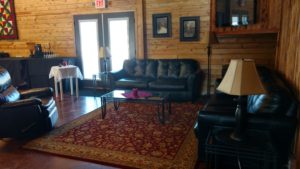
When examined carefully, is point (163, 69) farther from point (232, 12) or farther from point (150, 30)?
point (232, 12)

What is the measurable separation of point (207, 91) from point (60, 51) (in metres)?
4.28

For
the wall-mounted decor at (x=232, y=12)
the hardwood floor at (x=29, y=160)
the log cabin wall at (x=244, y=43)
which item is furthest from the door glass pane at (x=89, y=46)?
the hardwood floor at (x=29, y=160)

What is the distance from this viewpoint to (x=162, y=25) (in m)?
5.65

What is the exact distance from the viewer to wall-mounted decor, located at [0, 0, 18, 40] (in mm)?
7203

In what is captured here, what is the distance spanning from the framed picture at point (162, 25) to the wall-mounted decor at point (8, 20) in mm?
4493

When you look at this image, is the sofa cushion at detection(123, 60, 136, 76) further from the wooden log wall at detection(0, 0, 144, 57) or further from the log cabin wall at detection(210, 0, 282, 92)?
the log cabin wall at detection(210, 0, 282, 92)

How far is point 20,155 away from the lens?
295 cm

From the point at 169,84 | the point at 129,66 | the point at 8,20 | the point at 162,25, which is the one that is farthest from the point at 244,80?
the point at 8,20

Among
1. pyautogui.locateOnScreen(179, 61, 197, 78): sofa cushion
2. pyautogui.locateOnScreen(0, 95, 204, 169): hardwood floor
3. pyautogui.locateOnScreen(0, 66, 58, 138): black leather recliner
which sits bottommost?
pyautogui.locateOnScreen(0, 95, 204, 169): hardwood floor

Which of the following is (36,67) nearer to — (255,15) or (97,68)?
(97,68)

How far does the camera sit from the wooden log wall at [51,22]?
6216 millimetres

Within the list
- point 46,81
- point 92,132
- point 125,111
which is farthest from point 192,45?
point 46,81

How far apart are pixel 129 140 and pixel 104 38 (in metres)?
3.74

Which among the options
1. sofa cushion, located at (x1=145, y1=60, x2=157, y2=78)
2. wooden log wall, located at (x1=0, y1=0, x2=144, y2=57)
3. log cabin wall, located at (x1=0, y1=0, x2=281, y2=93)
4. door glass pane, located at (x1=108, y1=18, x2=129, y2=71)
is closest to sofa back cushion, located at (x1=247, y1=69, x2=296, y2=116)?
log cabin wall, located at (x1=0, y1=0, x2=281, y2=93)
